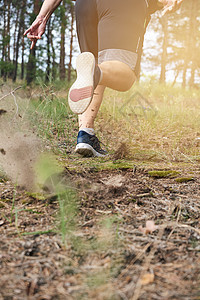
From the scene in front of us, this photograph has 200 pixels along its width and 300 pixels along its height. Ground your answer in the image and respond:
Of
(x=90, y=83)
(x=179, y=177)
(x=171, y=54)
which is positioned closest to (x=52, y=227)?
(x=179, y=177)

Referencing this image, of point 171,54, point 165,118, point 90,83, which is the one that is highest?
point 171,54

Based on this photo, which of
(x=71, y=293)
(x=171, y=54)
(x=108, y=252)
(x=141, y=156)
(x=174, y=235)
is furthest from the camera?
(x=171, y=54)

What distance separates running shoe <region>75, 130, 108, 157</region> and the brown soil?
28.6 inches

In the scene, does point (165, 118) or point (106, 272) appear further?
point (165, 118)

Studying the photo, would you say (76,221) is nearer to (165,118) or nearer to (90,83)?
(90,83)

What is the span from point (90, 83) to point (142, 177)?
73 cm

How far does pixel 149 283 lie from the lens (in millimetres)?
674

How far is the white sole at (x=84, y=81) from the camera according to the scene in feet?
5.72

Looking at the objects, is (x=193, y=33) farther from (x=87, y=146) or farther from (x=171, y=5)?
(x=87, y=146)

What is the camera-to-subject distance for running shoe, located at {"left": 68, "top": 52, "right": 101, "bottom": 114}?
1.74 meters

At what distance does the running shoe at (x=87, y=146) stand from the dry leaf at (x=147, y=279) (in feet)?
4.65

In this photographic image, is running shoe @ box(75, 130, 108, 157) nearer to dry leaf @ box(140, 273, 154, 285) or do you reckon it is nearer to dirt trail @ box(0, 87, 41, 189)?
dirt trail @ box(0, 87, 41, 189)

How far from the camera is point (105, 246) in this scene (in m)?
0.84

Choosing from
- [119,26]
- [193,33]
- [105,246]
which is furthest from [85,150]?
[193,33]
